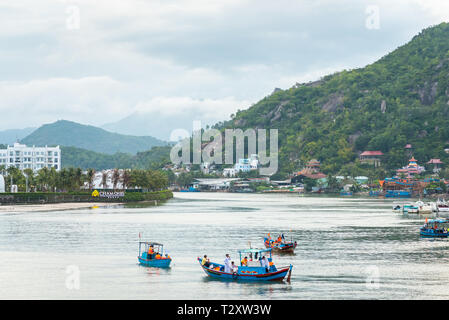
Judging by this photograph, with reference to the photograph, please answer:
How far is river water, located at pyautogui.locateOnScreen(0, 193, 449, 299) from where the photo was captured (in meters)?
47.9

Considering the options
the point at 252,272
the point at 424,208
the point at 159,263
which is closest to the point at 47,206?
the point at 424,208

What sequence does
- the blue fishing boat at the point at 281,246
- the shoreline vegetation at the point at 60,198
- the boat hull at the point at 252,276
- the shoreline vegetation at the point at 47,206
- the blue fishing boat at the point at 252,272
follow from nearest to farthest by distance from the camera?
the boat hull at the point at 252,276 → the blue fishing boat at the point at 252,272 → the blue fishing boat at the point at 281,246 → the shoreline vegetation at the point at 47,206 → the shoreline vegetation at the point at 60,198

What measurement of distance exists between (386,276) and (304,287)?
8.78m

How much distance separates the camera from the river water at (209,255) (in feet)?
157

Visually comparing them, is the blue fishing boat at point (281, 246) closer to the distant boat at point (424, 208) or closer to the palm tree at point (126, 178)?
the distant boat at point (424, 208)

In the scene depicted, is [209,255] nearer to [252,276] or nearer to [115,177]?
[252,276]

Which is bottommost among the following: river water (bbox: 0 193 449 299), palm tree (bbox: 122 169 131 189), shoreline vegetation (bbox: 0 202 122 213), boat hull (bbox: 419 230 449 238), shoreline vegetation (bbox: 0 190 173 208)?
river water (bbox: 0 193 449 299)

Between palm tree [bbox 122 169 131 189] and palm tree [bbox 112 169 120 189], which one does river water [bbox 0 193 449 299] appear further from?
palm tree [bbox 112 169 120 189]

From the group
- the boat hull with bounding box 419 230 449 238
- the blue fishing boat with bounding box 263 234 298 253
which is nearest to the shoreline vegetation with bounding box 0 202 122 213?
the blue fishing boat with bounding box 263 234 298 253

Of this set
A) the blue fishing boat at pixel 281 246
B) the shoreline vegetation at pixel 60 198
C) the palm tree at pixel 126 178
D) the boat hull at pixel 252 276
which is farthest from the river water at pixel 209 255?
the palm tree at pixel 126 178

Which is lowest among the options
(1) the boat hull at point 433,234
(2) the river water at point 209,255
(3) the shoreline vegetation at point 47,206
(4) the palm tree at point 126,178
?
(2) the river water at point 209,255

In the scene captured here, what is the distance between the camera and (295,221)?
113812 mm

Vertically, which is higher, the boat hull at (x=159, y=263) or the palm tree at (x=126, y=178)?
the palm tree at (x=126, y=178)
